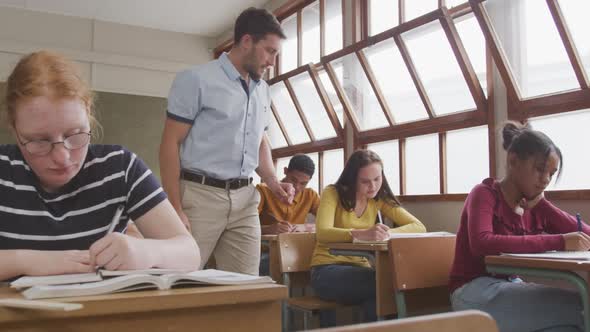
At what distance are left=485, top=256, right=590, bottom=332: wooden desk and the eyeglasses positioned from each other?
1375 mm

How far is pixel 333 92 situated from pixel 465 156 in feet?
5.38

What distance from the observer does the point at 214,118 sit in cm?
230

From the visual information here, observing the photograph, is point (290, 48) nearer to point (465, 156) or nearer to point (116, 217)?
point (465, 156)

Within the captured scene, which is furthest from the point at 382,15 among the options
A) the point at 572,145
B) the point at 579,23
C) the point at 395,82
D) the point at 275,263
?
the point at 275,263

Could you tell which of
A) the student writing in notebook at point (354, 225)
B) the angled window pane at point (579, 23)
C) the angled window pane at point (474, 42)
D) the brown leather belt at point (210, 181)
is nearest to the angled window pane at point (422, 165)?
the angled window pane at point (474, 42)

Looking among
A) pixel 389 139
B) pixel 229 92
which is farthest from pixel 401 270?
pixel 389 139

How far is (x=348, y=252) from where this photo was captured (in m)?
2.89

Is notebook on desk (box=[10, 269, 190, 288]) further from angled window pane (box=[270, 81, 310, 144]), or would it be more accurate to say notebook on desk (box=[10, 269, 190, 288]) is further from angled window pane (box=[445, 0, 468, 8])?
angled window pane (box=[270, 81, 310, 144])

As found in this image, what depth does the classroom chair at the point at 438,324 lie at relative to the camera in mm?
506

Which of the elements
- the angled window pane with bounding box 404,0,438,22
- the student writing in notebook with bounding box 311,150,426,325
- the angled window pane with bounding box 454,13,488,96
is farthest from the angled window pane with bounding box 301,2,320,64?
the student writing in notebook with bounding box 311,150,426,325

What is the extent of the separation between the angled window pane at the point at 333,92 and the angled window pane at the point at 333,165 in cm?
31

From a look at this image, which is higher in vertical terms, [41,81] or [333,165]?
[333,165]

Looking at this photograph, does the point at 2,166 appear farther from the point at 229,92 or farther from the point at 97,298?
the point at 229,92

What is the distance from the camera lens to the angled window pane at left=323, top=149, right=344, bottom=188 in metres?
5.17
